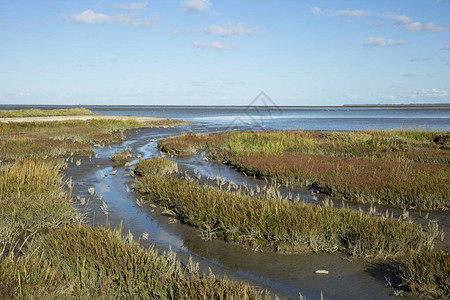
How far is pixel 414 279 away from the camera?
5.48 metres

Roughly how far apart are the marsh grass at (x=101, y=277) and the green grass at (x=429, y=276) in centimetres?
235

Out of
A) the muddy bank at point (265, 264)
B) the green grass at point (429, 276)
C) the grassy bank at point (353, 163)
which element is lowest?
the muddy bank at point (265, 264)

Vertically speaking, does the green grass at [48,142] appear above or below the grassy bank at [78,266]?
above

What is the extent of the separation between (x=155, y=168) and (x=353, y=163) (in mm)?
8385

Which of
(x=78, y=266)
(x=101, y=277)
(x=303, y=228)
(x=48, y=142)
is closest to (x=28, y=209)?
(x=78, y=266)

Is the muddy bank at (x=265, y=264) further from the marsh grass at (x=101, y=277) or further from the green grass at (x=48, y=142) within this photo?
the green grass at (x=48, y=142)

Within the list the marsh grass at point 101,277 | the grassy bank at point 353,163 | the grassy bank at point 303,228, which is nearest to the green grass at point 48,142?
the grassy bank at point 353,163

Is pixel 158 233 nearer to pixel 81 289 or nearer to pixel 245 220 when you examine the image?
pixel 245 220

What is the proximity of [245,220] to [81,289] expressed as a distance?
3.78 meters

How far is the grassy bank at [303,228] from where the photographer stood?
6.96m

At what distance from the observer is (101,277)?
5113mm

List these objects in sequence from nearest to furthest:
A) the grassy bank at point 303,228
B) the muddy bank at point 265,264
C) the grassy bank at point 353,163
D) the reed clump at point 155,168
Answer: the muddy bank at point 265,264 < the grassy bank at point 303,228 < the grassy bank at point 353,163 < the reed clump at point 155,168

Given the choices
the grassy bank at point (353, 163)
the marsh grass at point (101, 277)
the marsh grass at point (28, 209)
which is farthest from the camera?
the grassy bank at point (353, 163)

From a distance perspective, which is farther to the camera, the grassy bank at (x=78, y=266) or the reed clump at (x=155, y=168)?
the reed clump at (x=155, y=168)
